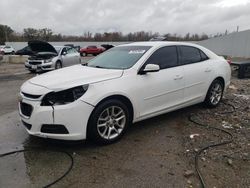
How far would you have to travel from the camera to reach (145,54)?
16.6 feet

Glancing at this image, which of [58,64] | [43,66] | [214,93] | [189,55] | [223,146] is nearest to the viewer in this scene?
[223,146]

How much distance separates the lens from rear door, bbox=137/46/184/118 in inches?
188

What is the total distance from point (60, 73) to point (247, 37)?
2433cm

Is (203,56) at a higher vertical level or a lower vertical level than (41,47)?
lower

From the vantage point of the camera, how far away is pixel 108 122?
4.39 metres

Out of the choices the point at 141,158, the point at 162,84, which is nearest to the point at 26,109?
the point at 141,158

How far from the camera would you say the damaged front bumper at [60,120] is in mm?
3930

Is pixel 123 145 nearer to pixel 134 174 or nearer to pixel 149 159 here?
pixel 149 159

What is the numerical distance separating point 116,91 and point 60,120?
3.16ft

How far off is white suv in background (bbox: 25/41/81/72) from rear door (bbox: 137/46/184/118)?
11.0m

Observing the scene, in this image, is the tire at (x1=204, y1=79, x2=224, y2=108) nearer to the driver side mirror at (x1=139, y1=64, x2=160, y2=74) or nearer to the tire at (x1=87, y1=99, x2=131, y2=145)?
the driver side mirror at (x1=139, y1=64, x2=160, y2=74)

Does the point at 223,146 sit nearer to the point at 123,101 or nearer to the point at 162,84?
the point at 162,84

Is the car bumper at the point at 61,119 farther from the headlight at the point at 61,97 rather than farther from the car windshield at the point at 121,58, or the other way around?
the car windshield at the point at 121,58

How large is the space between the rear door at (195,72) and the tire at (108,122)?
65.1 inches
